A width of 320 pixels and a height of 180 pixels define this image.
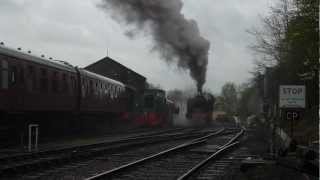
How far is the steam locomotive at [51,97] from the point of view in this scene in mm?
21141

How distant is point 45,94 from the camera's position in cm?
2480

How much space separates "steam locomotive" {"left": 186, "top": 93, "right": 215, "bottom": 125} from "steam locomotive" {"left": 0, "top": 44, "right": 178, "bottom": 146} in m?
8.98

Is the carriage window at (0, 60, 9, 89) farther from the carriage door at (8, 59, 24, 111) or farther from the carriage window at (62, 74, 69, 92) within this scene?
the carriage window at (62, 74, 69, 92)

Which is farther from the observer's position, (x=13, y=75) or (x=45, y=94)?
(x=45, y=94)

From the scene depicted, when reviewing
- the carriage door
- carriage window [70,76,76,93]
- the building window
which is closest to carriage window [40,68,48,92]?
the building window

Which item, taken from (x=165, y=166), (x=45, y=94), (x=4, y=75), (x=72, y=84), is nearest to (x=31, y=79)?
(x=45, y=94)

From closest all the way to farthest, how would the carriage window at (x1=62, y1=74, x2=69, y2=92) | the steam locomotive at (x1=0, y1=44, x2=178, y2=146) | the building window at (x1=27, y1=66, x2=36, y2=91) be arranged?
1. the steam locomotive at (x1=0, y1=44, x2=178, y2=146)
2. the building window at (x1=27, y1=66, x2=36, y2=91)
3. the carriage window at (x1=62, y1=74, x2=69, y2=92)

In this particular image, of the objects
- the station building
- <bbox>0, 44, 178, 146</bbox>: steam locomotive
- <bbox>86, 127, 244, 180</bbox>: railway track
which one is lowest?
<bbox>86, 127, 244, 180</bbox>: railway track

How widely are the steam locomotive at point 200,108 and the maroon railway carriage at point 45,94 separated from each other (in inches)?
561

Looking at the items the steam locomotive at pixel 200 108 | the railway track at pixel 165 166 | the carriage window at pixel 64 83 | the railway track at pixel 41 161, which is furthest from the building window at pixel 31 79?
the steam locomotive at pixel 200 108

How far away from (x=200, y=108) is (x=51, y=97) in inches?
1028

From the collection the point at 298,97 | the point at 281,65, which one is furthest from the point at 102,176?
the point at 281,65

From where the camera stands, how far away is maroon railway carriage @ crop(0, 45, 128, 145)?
69.0ft

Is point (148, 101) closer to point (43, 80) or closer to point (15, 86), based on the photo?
point (43, 80)
